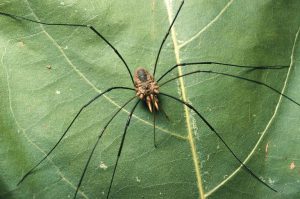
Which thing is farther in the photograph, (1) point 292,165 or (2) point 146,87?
(2) point 146,87

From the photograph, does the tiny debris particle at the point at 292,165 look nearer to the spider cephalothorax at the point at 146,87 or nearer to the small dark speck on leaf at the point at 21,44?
the spider cephalothorax at the point at 146,87

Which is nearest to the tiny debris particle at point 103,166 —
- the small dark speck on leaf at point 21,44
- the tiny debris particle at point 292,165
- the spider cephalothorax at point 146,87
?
the spider cephalothorax at point 146,87

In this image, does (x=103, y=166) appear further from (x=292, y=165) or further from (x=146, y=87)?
(x=292, y=165)

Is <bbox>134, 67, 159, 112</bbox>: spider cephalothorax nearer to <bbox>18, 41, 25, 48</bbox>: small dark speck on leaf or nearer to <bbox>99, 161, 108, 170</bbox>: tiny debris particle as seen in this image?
<bbox>99, 161, 108, 170</bbox>: tiny debris particle

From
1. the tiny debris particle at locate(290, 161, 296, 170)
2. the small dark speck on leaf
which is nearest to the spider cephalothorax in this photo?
the small dark speck on leaf

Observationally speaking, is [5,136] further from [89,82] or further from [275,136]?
[275,136]

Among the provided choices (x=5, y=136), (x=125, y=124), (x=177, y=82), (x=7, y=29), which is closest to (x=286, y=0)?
(x=177, y=82)

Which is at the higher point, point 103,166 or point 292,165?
point 103,166

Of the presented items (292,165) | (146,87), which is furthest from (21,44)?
(292,165)
